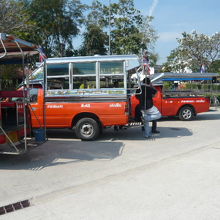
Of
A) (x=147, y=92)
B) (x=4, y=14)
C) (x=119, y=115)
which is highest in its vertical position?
(x=4, y=14)

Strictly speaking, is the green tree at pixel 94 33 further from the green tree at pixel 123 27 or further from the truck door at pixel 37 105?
the truck door at pixel 37 105

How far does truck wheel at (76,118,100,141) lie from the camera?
8438 millimetres

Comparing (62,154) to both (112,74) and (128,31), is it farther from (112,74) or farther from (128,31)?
(128,31)

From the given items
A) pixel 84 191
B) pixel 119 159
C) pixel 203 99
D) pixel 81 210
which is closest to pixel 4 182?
pixel 84 191

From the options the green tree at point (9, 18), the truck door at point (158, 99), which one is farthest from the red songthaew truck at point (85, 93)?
the green tree at point (9, 18)

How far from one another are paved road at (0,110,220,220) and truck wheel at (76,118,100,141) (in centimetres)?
23

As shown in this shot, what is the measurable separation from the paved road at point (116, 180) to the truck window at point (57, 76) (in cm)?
176

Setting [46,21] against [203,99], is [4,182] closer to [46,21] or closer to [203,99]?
[203,99]

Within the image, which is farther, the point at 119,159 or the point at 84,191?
the point at 119,159

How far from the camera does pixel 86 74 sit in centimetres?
842

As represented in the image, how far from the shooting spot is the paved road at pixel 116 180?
381 cm

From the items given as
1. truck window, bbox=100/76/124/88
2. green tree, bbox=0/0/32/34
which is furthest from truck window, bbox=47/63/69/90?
green tree, bbox=0/0/32/34

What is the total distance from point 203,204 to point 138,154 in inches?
122

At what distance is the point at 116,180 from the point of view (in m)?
5.04
